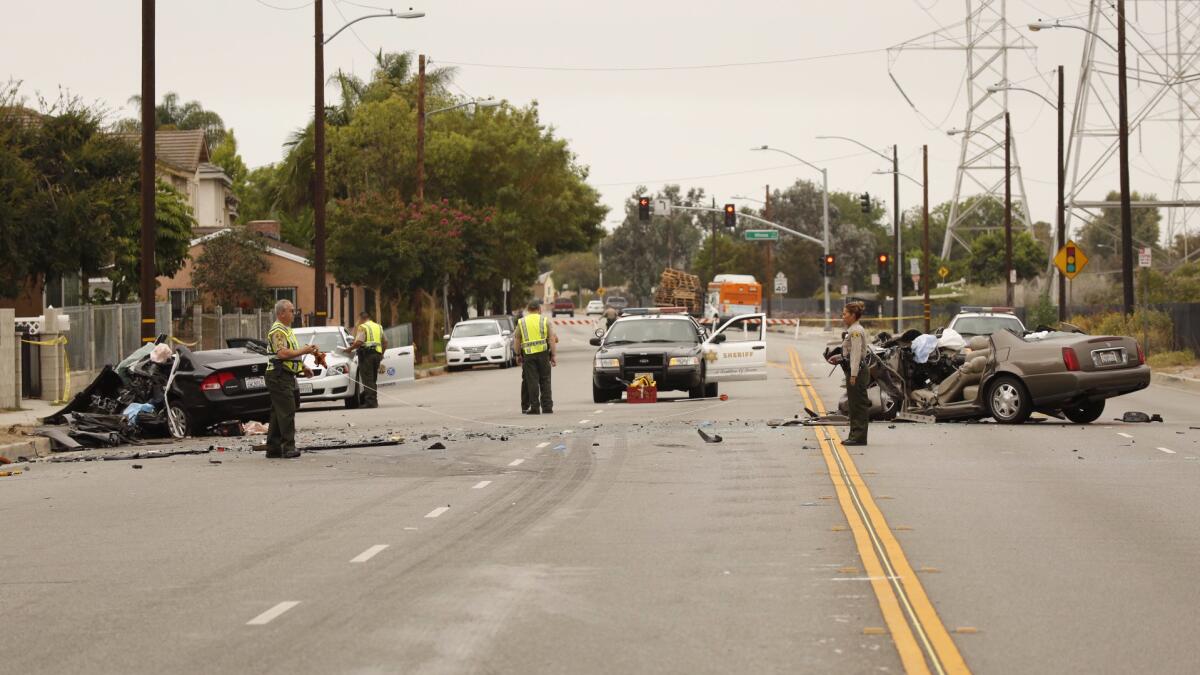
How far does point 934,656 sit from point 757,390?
2429 centimetres

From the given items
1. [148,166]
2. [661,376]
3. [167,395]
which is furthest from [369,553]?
[661,376]

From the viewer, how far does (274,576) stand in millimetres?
9680

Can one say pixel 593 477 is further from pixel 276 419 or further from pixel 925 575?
pixel 925 575

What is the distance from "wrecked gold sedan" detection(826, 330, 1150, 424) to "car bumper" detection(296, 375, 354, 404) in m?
10.3

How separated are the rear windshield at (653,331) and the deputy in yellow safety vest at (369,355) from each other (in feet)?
13.3

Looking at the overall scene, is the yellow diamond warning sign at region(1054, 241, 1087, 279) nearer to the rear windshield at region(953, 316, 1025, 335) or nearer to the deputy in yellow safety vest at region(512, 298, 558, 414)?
the rear windshield at region(953, 316, 1025, 335)

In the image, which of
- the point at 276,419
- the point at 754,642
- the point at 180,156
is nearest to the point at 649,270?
the point at 180,156

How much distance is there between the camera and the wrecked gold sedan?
20.6m

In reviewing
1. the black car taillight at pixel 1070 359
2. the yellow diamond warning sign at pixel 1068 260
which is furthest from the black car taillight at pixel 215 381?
the yellow diamond warning sign at pixel 1068 260

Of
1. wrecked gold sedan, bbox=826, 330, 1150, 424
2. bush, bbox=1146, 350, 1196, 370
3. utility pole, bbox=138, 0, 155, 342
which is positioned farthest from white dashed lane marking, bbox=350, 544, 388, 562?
bush, bbox=1146, 350, 1196, 370

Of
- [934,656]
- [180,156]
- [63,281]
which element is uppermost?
[180,156]

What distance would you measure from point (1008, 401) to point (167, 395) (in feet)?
35.9

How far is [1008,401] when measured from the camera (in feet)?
69.3

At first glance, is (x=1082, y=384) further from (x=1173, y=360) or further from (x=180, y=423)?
(x=1173, y=360)
